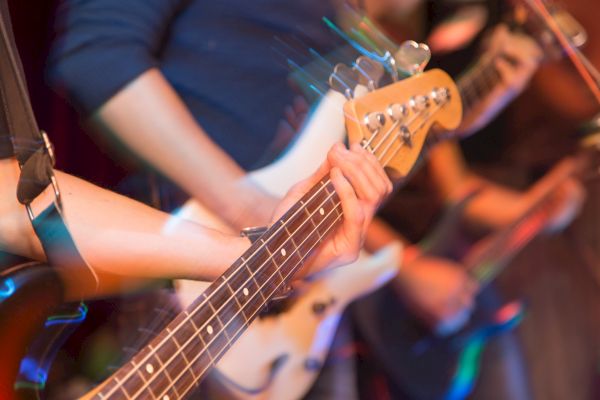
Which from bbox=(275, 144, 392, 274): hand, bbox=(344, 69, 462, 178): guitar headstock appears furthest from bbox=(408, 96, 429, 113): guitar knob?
bbox=(275, 144, 392, 274): hand

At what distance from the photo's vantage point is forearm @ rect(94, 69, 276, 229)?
809 mm

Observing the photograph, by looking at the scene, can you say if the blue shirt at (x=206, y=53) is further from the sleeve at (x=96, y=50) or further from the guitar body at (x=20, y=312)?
the guitar body at (x=20, y=312)

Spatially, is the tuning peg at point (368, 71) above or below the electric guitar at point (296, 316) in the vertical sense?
above

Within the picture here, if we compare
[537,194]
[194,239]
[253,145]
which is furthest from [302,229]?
[537,194]

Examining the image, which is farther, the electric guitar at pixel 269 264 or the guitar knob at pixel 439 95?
the guitar knob at pixel 439 95

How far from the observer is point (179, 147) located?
32.9 inches

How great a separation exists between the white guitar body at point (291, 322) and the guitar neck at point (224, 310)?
113 mm

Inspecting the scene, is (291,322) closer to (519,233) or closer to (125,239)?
(125,239)

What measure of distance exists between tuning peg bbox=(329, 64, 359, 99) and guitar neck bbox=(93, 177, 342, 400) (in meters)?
0.15

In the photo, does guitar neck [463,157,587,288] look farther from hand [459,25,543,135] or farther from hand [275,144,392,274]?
hand [275,144,392,274]

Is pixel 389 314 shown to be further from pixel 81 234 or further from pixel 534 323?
pixel 81 234

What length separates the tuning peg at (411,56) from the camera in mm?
907

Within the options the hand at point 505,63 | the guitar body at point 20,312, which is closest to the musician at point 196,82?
the guitar body at point 20,312

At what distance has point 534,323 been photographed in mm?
1514
